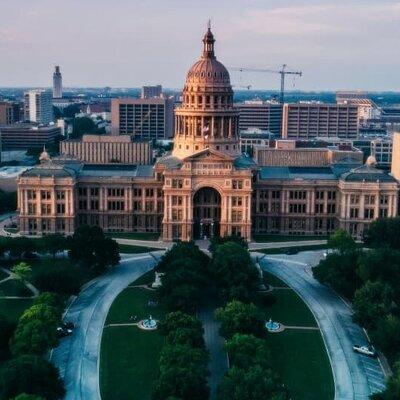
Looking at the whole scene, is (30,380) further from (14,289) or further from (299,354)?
(14,289)

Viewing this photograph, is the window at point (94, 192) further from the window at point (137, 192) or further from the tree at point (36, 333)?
the tree at point (36, 333)

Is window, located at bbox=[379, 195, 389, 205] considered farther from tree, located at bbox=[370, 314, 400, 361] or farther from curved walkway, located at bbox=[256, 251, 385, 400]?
tree, located at bbox=[370, 314, 400, 361]

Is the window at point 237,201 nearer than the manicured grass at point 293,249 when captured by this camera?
No

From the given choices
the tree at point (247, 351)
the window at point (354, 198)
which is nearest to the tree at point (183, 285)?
the tree at point (247, 351)

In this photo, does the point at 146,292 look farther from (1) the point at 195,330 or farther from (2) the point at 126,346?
(1) the point at 195,330

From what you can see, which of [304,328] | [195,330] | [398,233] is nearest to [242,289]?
[304,328]
